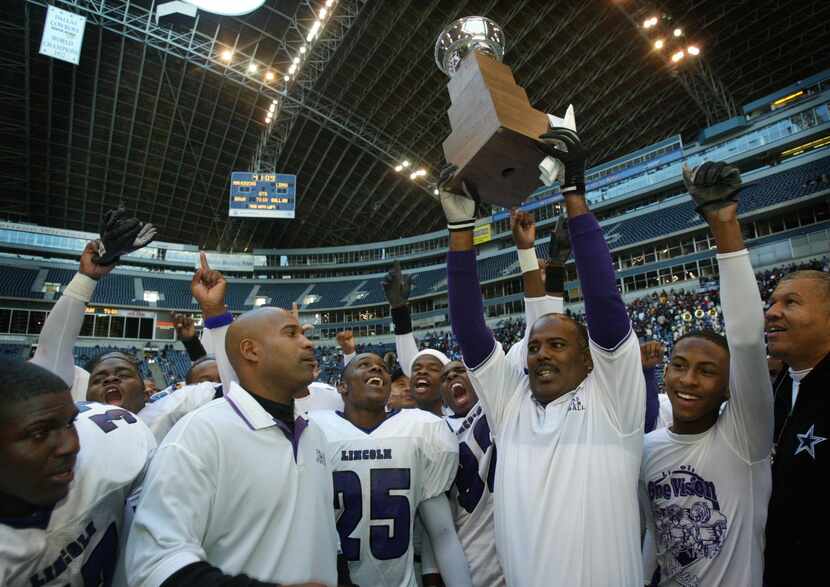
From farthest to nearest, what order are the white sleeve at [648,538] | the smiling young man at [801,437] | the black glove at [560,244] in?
the black glove at [560,244] → the white sleeve at [648,538] → the smiling young man at [801,437]

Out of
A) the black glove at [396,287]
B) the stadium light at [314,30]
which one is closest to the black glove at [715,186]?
the black glove at [396,287]

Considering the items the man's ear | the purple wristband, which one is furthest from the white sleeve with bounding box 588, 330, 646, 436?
the purple wristband

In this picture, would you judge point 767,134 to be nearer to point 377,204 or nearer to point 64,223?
point 377,204

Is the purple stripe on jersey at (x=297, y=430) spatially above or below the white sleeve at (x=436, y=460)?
above

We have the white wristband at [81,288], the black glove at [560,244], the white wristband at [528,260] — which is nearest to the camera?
the white wristband at [81,288]

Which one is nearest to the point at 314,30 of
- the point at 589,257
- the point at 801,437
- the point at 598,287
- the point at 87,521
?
the point at 589,257

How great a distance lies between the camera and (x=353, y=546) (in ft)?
8.65

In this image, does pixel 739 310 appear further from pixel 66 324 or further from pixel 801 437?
pixel 66 324

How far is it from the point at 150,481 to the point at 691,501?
2266mm

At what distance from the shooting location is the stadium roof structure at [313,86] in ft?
66.7

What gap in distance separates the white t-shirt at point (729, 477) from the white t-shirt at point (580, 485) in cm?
43

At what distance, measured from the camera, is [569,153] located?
6.97 feet

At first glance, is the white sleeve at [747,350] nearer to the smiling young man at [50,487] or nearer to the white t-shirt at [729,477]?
the white t-shirt at [729,477]

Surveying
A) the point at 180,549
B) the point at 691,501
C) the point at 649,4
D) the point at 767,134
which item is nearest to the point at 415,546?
the point at 691,501
